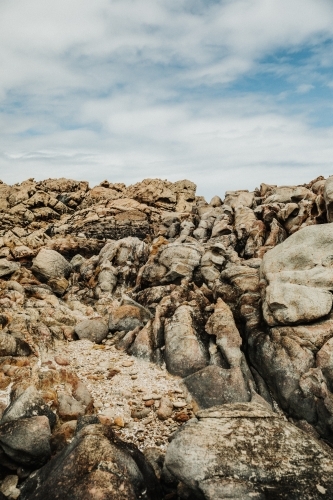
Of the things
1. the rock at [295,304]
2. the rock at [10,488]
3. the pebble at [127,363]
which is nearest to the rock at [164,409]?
the pebble at [127,363]

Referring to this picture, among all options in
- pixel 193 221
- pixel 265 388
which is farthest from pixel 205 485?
pixel 193 221

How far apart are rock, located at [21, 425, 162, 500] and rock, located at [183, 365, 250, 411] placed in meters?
7.24

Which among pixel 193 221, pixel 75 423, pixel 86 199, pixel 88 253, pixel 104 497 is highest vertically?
pixel 86 199

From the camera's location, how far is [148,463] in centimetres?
1386

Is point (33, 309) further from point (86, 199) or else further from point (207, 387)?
point (86, 199)

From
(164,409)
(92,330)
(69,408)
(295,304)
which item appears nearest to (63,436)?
(69,408)

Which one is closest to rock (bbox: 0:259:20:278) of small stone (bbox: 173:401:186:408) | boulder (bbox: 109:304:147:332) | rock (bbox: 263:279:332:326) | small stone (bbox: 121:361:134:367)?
boulder (bbox: 109:304:147:332)

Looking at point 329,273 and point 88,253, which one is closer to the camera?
point 329,273

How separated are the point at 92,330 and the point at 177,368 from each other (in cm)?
964

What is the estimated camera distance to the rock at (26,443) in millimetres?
14086

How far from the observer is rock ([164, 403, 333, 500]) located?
11.1m

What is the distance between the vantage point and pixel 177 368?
2327 centimetres

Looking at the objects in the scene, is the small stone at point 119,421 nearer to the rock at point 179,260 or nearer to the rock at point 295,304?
the rock at point 295,304

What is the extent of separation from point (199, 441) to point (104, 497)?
3724 mm
